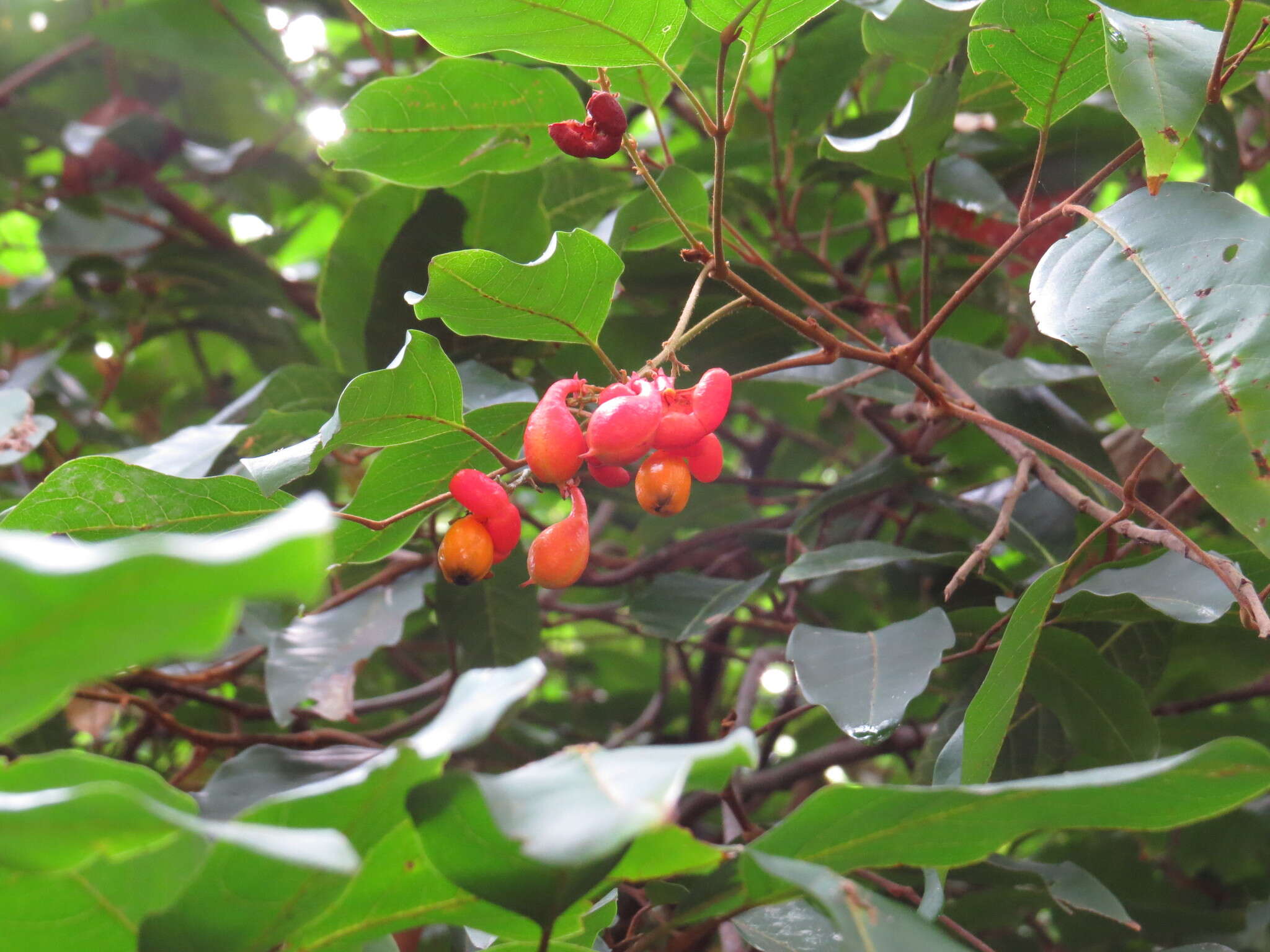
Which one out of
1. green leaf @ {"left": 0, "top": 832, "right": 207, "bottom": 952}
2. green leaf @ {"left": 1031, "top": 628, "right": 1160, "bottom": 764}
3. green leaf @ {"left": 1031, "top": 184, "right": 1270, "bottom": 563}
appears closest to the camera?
green leaf @ {"left": 0, "top": 832, "right": 207, "bottom": 952}

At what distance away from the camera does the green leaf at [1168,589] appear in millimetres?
743

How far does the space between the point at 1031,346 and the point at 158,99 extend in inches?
61.8

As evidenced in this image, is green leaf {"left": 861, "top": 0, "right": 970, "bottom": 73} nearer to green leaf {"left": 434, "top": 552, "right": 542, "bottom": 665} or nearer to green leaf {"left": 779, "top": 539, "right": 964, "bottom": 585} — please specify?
green leaf {"left": 779, "top": 539, "right": 964, "bottom": 585}

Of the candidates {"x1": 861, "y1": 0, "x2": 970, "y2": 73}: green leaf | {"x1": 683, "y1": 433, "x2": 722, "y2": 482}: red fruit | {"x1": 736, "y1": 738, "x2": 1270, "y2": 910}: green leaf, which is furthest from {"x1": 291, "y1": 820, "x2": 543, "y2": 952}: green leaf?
{"x1": 861, "y1": 0, "x2": 970, "y2": 73}: green leaf

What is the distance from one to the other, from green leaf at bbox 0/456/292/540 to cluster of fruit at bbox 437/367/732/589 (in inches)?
5.7

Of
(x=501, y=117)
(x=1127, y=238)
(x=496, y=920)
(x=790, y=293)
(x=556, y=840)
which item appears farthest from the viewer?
(x=790, y=293)

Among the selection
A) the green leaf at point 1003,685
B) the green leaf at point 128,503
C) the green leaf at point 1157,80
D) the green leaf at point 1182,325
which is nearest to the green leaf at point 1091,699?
the green leaf at point 1003,685

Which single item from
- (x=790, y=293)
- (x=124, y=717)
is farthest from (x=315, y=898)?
(x=124, y=717)

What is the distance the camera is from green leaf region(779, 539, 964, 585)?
926 mm

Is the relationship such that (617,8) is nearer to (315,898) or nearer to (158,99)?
(315,898)

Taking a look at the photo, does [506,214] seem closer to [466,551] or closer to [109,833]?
[466,551]

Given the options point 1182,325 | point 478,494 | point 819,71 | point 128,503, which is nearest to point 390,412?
point 478,494

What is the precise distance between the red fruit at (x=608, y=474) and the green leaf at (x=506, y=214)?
1.48 feet

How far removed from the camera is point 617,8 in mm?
713
